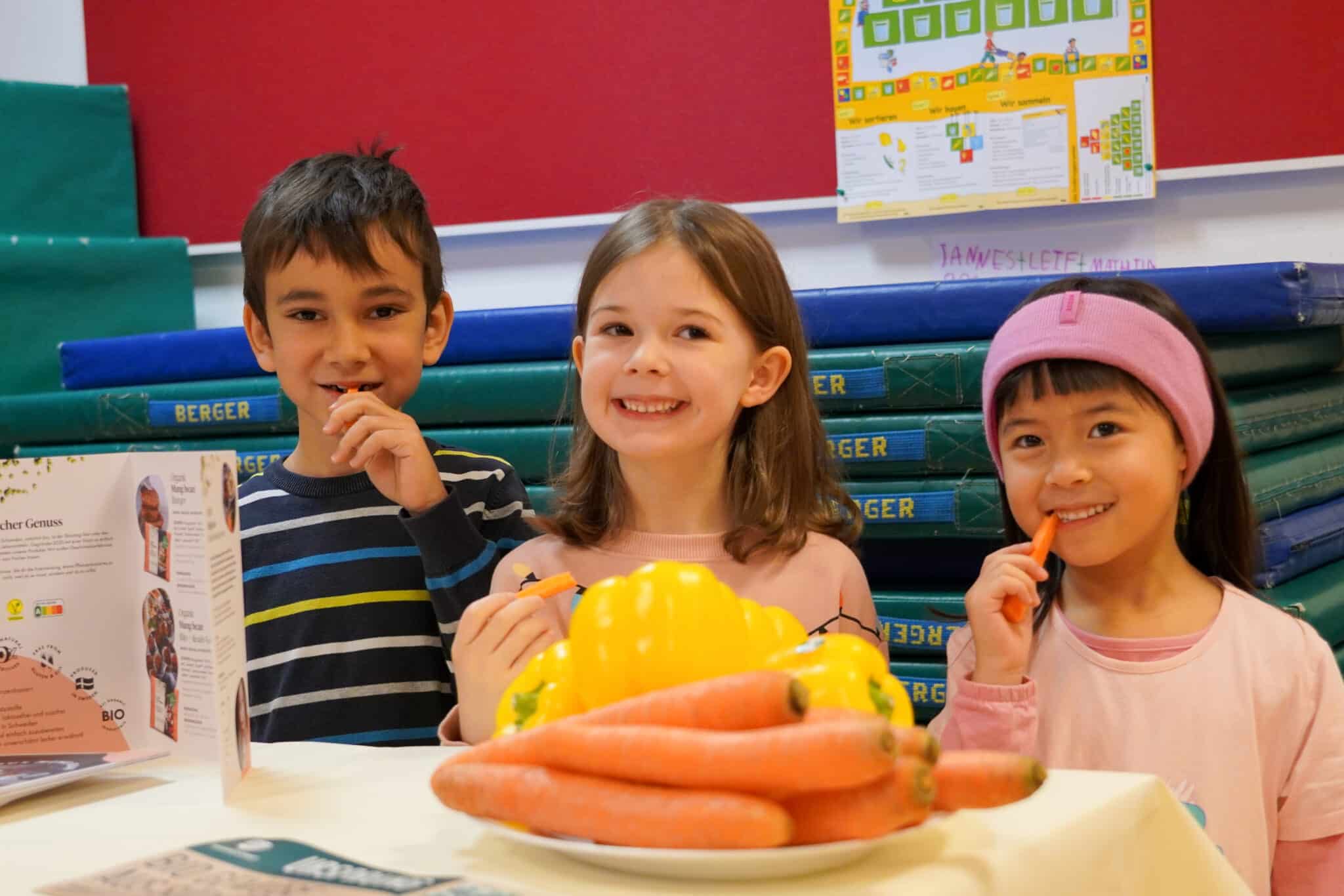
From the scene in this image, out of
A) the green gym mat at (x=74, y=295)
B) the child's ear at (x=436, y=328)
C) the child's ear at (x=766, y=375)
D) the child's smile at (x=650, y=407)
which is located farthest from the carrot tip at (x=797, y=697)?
the green gym mat at (x=74, y=295)

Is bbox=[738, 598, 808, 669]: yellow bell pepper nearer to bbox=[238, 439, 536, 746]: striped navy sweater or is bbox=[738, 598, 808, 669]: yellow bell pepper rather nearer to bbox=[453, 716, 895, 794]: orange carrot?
bbox=[453, 716, 895, 794]: orange carrot

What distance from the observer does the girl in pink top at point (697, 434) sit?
1433 millimetres

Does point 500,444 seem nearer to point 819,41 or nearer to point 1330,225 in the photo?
point 819,41

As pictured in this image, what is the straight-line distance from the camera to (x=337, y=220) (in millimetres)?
1619

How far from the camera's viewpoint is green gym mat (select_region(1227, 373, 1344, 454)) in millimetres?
2156

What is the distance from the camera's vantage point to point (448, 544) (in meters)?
1.52

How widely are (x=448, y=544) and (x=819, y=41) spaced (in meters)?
2.08

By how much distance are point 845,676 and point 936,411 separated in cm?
168

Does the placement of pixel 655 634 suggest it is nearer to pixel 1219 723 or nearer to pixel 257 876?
pixel 257 876

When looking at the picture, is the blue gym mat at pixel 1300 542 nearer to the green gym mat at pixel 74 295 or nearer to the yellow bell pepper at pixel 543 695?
the yellow bell pepper at pixel 543 695

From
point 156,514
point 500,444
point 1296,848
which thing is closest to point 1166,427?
point 1296,848

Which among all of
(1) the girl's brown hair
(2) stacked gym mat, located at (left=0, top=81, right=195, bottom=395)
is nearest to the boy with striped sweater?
(1) the girl's brown hair

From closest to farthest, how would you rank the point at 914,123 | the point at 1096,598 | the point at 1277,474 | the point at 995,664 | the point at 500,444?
the point at 995,664, the point at 1096,598, the point at 1277,474, the point at 500,444, the point at 914,123

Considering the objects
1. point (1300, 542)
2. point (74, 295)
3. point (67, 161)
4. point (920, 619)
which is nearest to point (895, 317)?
point (920, 619)
